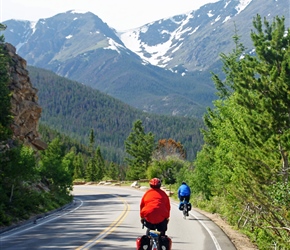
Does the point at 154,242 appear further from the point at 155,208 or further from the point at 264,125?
the point at 264,125

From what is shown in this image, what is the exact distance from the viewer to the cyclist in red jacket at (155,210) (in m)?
10.1

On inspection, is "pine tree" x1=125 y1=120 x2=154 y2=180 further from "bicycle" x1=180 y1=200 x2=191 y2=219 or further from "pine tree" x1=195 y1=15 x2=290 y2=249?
"pine tree" x1=195 y1=15 x2=290 y2=249

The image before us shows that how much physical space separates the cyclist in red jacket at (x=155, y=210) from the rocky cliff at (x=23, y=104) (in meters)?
32.5

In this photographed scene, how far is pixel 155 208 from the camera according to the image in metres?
10.1

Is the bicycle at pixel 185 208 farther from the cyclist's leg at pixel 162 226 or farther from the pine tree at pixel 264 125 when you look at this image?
the cyclist's leg at pixel 162 226

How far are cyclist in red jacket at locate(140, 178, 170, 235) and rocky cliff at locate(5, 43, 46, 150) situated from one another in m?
32.5

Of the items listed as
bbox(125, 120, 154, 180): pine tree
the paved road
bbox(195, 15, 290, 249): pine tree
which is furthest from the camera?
bbox(125, 120, 154, 180): pine tree

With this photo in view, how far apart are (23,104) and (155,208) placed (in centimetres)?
3583

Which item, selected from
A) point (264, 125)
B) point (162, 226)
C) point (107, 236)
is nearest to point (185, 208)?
point (264, 125)

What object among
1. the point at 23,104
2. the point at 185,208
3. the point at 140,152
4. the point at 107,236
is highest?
the point at 23,104

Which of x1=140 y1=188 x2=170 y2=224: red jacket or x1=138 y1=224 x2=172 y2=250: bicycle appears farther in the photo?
x1=140 y1=188 x2=170 y2=224: red jacket

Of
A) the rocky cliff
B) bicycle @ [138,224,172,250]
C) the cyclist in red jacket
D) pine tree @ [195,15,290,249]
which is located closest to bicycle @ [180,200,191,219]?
pine tree @ [195,15,290,249]

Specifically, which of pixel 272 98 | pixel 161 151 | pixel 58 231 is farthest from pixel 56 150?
pixel 161 151

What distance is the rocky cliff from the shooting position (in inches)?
1660
